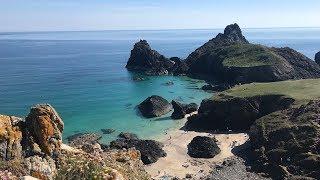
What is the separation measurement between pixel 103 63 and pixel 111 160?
536 feet

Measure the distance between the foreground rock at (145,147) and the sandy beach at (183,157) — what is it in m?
0.78

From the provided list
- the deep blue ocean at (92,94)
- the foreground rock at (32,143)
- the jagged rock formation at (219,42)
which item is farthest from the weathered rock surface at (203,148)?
the jagged rock formation at (219,42)

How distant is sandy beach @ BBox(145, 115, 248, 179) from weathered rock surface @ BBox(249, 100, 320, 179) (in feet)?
15.8

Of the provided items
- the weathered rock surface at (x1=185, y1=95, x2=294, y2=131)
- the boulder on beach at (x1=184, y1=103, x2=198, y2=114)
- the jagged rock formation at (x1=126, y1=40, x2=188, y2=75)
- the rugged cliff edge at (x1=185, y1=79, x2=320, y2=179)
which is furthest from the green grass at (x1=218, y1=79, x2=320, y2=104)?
the jagged rock formation at (x1=126, y1=40, x2=188, y2=75)

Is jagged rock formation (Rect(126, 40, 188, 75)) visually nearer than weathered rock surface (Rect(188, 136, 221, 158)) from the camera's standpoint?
No

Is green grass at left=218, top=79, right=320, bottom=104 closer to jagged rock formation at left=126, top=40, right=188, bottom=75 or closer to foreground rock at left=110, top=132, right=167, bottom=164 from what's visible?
foreground rock at left=110, top=132, right=167, bottom=164

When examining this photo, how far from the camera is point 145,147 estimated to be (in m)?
59.5

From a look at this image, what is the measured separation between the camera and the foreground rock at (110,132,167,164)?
5728 centimetres

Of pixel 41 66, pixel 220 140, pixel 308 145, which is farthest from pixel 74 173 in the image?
pixel 41 66

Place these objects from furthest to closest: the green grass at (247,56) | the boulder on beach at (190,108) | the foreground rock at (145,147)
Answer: the green grass at (247,56) → the boulder on beach at (190,108) → the foreground rock at (145,147)

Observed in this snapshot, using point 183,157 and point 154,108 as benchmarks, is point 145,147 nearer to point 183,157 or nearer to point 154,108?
point 183,157

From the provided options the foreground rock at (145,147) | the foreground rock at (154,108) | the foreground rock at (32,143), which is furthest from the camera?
the foreground rock at (154,108)

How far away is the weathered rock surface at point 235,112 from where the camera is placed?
7359 centimetres

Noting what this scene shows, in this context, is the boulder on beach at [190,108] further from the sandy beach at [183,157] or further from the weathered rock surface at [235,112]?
the sandy beach at [183,157]
